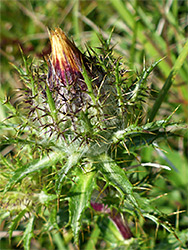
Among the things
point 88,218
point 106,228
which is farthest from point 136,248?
point 88,218

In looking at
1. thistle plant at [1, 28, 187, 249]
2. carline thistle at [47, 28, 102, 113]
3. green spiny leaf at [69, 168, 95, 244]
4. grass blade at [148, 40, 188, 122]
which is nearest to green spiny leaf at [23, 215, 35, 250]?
thistle plant at [1, 28, 187, 249]

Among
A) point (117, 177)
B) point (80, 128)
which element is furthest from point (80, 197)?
point (80, 128)

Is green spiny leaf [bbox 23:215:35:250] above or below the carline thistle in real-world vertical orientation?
below

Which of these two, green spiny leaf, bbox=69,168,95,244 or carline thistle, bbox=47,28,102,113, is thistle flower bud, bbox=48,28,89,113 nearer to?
carline thistle, bbox=47,28,102,113

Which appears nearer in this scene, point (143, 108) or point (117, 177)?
point (117, 177)

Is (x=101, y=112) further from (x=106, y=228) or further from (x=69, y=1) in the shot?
(x=69, y=1)

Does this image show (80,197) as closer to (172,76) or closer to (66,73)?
(66,73)
